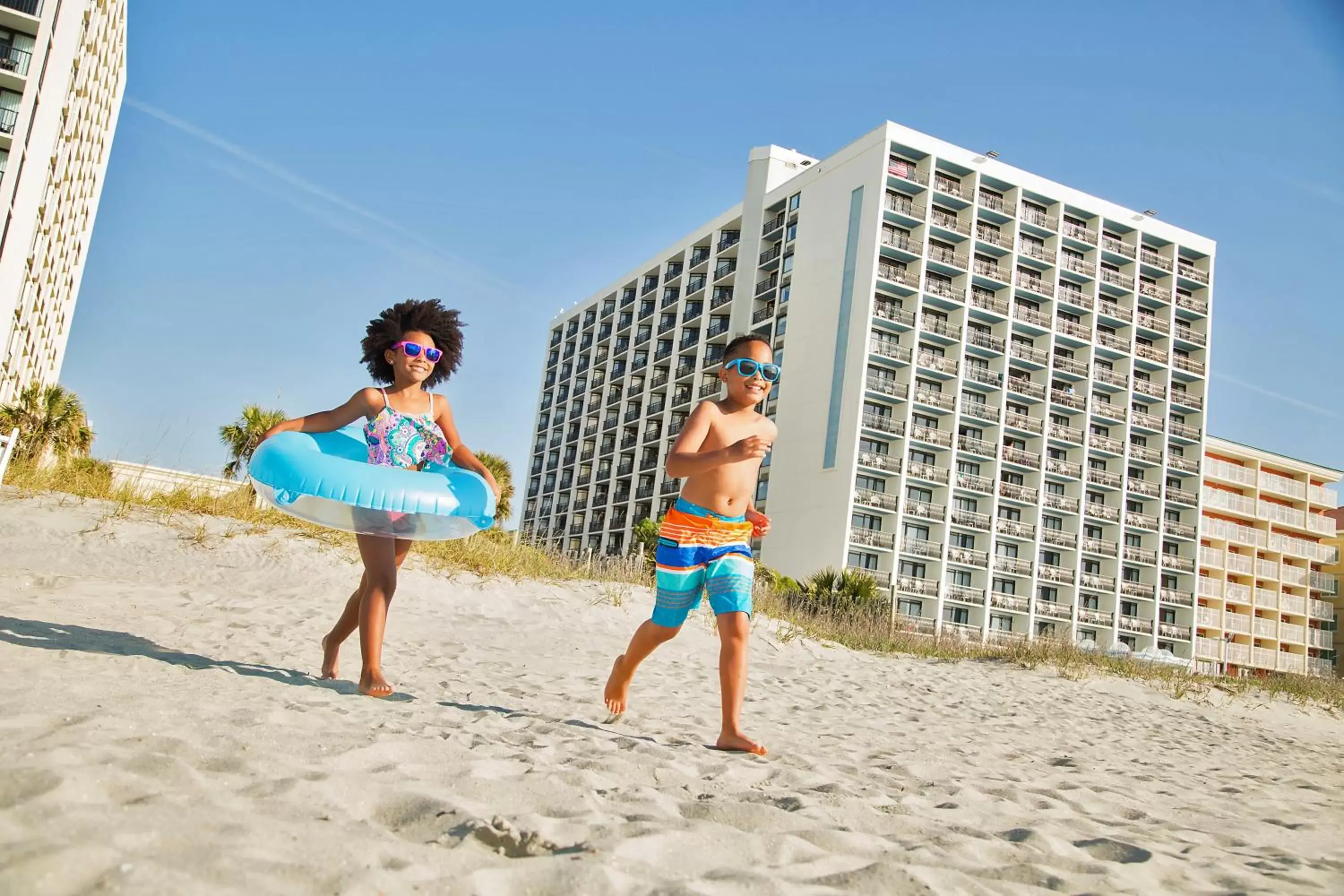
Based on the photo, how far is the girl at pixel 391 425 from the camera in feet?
14.0

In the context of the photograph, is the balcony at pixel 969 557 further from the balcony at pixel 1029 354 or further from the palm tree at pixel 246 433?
the palm tree at pixel 246 433

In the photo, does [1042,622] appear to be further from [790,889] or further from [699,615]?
[790,889]

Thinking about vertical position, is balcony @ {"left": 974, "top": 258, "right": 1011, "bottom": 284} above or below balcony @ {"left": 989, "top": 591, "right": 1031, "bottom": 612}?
above

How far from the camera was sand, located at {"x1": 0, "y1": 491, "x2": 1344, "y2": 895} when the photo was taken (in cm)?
205

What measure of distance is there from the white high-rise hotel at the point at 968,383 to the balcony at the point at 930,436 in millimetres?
92

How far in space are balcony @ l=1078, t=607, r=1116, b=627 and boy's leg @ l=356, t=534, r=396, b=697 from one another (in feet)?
165

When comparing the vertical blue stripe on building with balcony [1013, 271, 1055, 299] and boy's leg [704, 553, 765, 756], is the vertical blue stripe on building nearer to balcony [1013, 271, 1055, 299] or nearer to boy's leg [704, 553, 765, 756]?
balcony [1013, 271, 1055, 299]

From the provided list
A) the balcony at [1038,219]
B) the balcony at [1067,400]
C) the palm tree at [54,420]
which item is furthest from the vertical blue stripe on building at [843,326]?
the palm tree at [54,420]

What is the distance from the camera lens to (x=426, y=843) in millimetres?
2191

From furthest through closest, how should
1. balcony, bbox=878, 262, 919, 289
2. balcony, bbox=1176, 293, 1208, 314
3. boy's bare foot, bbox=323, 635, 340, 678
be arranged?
balcony, bbox=1176, 293, 1208, 314
balcony, bbox=878, 262, 919, 289
boy's bare foot, bbox=323, 635, 340, 678

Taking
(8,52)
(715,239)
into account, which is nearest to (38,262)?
(8,52)

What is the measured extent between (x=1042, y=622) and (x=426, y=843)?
1953 inches

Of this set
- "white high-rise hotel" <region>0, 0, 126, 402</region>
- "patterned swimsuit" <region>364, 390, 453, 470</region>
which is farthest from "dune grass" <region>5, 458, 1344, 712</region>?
"white high-rise hotel" <region>0, 0, 126, 402</region>

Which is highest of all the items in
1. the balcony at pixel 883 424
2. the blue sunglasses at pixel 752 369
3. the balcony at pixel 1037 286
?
the balcony at pixel 1037 286
